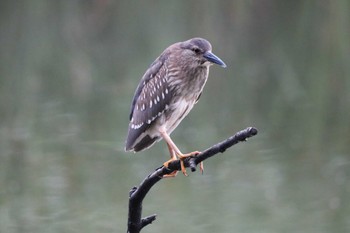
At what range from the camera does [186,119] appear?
962 cm

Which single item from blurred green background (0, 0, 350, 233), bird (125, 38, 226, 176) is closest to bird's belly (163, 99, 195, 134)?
bird (125, 38, 226, 176)

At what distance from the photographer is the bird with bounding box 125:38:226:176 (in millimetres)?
3553

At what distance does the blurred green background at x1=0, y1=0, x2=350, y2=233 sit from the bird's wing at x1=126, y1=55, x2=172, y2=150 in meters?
3.35

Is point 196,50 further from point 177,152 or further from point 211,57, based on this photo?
point 177,152

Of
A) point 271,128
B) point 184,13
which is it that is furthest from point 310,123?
point 184,13

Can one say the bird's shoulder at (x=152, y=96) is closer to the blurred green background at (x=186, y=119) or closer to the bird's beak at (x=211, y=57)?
the bird's beak at (x=211, y=57)

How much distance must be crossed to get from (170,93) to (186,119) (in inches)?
236

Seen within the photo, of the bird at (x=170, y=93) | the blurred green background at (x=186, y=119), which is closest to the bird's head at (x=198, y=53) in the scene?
the bird at (x=170, y=93)

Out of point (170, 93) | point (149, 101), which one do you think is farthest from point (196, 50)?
point (149, 101)

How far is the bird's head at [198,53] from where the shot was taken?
348 cm

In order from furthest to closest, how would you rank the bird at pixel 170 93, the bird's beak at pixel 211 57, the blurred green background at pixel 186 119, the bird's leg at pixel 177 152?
1. the blurred green background at pixel 186 119
2. the bird at pixel 170 93
3. the bird's beak at pixel 211 57
4. the bird's leg at pixel 177 152

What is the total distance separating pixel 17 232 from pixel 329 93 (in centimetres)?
443

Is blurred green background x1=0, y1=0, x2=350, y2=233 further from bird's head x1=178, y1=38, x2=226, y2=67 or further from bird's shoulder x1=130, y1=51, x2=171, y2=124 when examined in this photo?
bird's head x1=178, y1=38, x2=226, y2=67

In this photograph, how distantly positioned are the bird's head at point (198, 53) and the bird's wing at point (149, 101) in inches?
6.3
